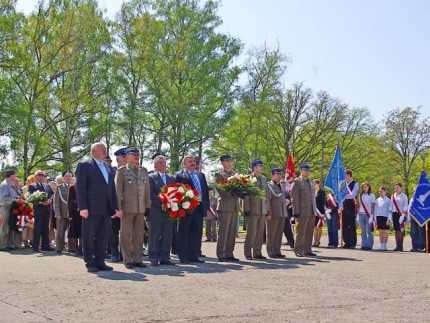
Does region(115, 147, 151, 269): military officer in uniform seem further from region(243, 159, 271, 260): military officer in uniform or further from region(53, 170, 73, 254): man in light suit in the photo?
region(53, 170, 73, 254): man in light suit

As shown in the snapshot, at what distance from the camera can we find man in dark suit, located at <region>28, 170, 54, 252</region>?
1580cm

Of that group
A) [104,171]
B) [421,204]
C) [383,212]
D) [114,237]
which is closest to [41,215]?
[114,237]

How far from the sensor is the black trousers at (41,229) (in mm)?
Result: 15781

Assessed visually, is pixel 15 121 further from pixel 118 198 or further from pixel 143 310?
pixel 143 310

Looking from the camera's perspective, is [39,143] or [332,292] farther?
[39,143]

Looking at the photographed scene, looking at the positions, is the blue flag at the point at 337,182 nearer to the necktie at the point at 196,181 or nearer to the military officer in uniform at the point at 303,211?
the military officer in uniform at the point at 303,211

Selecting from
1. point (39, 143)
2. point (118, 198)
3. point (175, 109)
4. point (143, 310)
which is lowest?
point (143, 310)

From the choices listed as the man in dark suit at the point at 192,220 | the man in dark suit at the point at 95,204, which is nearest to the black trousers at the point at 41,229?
the man in dark suit at the point at 192,220

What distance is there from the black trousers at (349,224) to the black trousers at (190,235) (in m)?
6.97

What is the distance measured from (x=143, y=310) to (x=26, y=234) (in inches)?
467

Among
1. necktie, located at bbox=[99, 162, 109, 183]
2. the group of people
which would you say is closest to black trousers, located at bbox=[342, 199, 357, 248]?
the group of people

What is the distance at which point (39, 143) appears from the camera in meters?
35.9

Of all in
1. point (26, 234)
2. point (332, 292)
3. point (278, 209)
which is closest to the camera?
point (332, 292)

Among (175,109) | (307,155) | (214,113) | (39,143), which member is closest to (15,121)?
A: (39,143)
